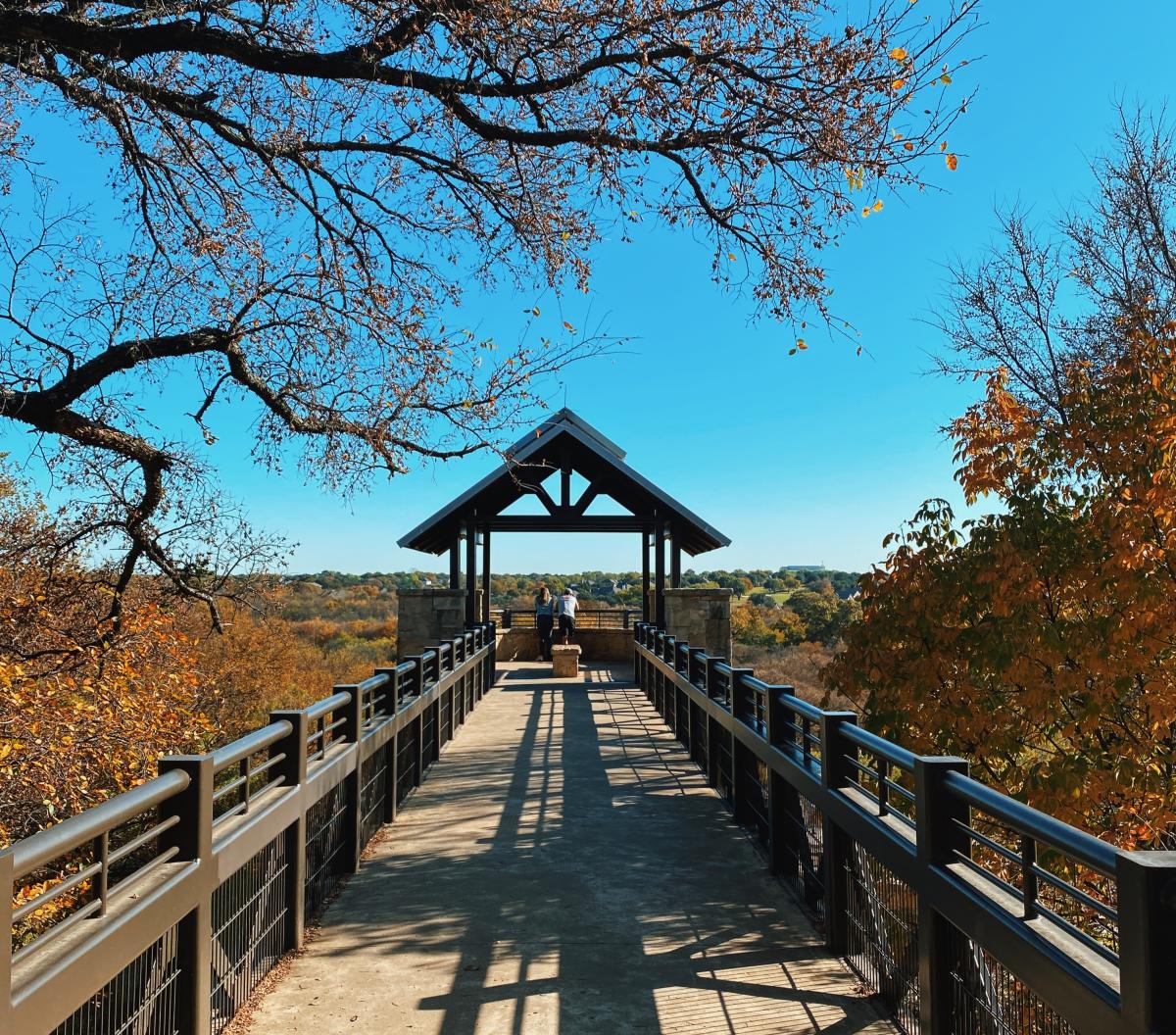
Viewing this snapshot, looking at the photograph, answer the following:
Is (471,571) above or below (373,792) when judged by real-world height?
Result: above

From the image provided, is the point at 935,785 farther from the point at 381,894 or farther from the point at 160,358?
the point at 160,358

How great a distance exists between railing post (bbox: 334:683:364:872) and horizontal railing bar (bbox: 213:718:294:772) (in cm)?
131

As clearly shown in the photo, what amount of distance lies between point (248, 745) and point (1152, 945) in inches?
130

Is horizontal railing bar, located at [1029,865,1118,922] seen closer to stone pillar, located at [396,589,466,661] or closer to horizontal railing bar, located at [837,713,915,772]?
horizontal railing bar, located at [837,713,915,772]

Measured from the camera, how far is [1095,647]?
19.9ft

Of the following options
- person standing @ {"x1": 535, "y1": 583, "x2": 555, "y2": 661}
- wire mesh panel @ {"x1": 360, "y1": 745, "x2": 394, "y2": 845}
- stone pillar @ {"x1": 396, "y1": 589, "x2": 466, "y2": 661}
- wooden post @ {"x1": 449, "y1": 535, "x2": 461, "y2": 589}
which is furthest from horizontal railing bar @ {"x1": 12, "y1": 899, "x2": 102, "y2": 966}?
person standing @ {"x1": 535, "y1": 583, "x2": 555, "y2": 661}

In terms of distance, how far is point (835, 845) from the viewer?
4539 mm

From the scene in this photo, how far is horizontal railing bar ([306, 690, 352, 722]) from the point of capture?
4.93 m

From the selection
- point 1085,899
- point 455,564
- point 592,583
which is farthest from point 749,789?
point 592,583

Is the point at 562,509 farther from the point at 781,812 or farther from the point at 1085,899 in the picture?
the point at 1085,899

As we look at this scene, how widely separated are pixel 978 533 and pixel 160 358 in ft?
23.0

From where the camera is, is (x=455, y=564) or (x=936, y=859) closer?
(x=936, y=859)

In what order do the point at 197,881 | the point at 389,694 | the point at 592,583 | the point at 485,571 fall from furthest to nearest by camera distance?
the point at 592,583, the point at 485,571, the point at 389,694, the point at 197,881

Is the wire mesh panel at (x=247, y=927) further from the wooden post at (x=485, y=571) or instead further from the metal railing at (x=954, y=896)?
the wooden post at (x=485, y=571)
